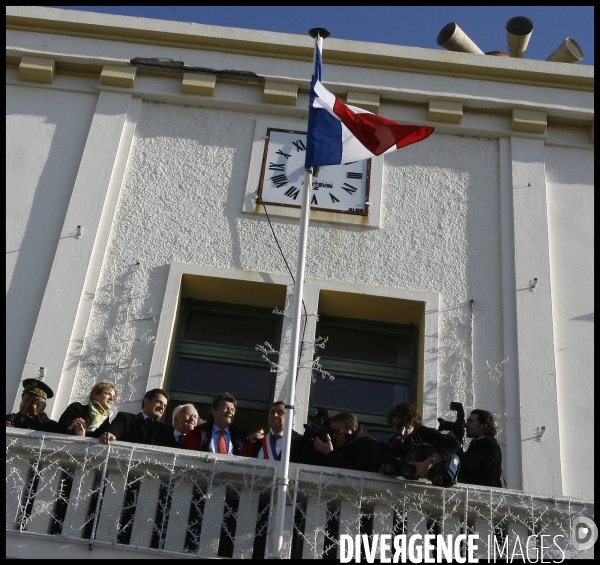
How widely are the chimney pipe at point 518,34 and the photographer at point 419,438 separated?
584cm

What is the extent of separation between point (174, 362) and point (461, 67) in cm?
413

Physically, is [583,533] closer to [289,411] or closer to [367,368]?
[289,411]

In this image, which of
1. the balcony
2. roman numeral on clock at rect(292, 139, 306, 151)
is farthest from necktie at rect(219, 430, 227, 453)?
roman numeral on clock at rect(292, 139, 306, 151)

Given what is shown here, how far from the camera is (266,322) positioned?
984 cm

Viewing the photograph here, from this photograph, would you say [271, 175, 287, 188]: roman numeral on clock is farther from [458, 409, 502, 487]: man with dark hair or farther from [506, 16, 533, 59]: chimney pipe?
[458, 409, 502, 487]: man with dark hair

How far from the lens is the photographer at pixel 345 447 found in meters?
7.28

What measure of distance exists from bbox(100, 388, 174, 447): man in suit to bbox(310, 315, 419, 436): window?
1962 mm

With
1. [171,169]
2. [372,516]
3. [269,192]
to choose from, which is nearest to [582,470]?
[372,516]

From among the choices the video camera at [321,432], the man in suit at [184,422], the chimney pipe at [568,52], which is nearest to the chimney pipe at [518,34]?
the chimney pipe at [568,52]

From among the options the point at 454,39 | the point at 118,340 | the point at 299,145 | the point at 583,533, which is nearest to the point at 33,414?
the point at 118,340

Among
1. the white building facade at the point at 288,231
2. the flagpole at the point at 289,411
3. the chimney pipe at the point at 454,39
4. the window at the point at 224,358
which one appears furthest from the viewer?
the chimney pipe at the point at 454,39

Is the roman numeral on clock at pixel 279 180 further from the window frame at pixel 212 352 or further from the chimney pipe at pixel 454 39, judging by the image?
the chimney pipe at pixel 454 39

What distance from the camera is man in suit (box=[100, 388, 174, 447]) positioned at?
7.43 metres

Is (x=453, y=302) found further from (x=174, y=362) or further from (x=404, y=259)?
(x=174, y=362)
